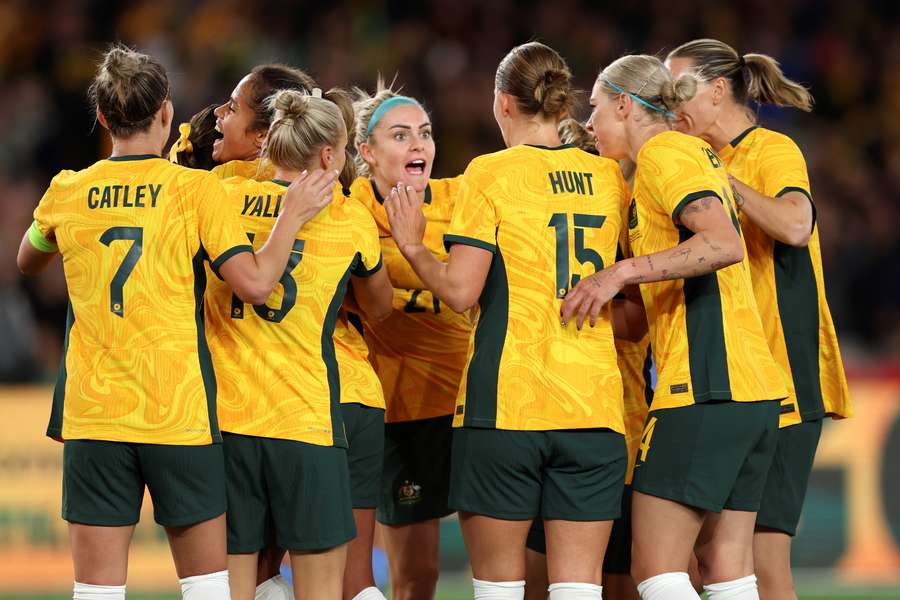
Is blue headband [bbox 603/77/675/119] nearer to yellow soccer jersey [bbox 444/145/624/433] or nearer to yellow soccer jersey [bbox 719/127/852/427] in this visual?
yellow soccer jersey [bbox 444/145/624/433]

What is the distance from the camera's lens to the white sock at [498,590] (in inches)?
171

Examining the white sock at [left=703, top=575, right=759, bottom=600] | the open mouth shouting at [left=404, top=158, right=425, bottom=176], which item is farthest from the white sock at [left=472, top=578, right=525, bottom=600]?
the open mouth shouting at [left=404, top=158, right=425, bottom=176]

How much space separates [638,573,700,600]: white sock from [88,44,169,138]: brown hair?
7.63 ft

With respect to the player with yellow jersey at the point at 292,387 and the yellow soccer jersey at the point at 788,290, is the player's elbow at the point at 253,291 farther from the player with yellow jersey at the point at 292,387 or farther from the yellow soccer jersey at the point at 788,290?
the yellow soccer jersey at the point at 788,290

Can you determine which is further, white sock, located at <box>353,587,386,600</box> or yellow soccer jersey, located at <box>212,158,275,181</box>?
yellow soccer jersey, located at <box>212,158,275,181</box>

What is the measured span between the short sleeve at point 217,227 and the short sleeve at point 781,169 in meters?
1.97

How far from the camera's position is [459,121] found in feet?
40.3

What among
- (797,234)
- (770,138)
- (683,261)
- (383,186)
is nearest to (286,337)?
(383,186)

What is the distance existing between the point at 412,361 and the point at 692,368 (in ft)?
4.70

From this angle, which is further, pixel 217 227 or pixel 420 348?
pixel 420 348

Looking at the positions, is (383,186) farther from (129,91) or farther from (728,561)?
(728,561)

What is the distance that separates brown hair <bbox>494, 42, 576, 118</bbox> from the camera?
4504mm

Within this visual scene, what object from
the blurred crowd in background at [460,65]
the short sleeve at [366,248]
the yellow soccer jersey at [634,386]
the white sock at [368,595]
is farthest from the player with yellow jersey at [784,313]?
the blurred crowd in background at [460,65]

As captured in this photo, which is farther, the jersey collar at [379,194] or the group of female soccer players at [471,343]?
the jersey collar at [379,194]
